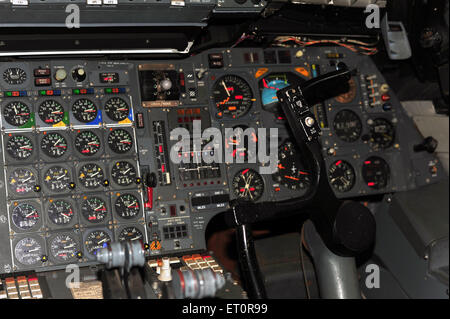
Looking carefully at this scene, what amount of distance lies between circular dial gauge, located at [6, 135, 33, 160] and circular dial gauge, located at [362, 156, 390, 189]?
3257 mm

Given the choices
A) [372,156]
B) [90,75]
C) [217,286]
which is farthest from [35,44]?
[372,156]

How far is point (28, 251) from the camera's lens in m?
4.82

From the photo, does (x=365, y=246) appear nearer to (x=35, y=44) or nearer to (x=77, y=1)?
(x=77, y=1)

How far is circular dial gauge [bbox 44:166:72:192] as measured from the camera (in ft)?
16.4

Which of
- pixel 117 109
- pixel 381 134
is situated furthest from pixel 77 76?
pixel 381 134

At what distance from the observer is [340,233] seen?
424 cm

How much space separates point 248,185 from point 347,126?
1283 millimetres

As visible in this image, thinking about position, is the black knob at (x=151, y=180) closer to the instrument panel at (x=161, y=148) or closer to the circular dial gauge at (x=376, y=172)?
the instrument panel at (x=161, y=148)

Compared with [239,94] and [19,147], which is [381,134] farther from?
[19,147]

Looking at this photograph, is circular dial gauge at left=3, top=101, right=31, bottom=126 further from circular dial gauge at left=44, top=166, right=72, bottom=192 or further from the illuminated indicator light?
the illuminated indicator light

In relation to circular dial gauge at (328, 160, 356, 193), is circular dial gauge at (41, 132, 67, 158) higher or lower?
higher

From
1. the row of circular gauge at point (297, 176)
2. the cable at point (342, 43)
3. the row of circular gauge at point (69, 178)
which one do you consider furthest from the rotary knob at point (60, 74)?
the cable at point (342, 43)

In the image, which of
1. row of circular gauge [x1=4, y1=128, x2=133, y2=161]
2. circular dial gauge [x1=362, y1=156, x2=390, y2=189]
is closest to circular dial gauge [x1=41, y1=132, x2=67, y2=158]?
row of circular gauge [x1=4, y1=128, x2=133, y2=161]
